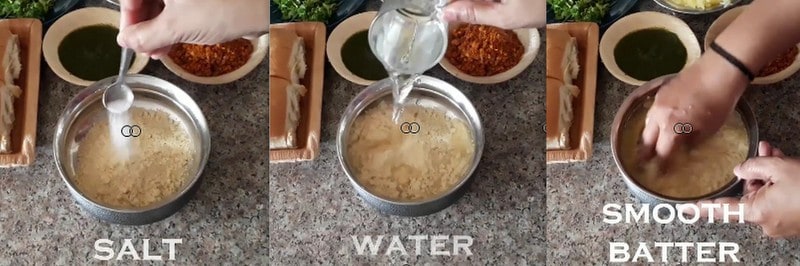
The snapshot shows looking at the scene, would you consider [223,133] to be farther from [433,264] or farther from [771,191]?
[771,191]

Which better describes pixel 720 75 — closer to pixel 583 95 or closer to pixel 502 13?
pixel 583 95

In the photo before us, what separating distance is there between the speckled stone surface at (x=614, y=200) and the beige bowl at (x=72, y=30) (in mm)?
602

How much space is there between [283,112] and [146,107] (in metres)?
0.19

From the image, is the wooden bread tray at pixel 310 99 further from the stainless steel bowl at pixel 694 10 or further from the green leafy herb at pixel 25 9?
the stainless steel bowl at pixel 694 10

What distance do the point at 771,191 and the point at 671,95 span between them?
183 millimetres

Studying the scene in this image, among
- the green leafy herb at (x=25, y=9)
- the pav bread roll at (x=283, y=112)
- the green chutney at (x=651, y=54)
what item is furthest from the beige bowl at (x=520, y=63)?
the green leafy herb at (x=25, y=9)

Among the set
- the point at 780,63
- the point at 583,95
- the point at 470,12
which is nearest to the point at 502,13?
the point at 470,12

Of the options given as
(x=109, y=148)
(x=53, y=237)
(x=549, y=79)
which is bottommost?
(x=53, y=237)

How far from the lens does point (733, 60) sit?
3.20ft

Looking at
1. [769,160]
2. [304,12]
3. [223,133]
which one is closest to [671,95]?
[769,160]

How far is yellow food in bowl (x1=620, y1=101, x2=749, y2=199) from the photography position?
3.20 ft

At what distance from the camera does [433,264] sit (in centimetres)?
101

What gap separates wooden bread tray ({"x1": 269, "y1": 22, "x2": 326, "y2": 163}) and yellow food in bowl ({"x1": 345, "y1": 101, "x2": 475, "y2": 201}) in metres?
0.05

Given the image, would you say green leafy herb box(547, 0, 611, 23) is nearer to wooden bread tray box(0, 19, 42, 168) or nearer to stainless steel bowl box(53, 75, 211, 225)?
stainless steel bowl box(53, 75, 211, 225)
